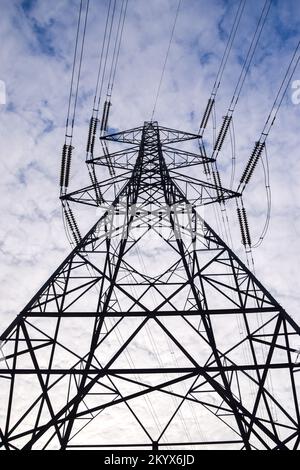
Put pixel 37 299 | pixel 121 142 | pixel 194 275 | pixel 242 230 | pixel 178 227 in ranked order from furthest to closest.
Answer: pixel 121 142 → pixel 242 230 → pixel 178 227 → pixel 194 275 → pixel 37 299

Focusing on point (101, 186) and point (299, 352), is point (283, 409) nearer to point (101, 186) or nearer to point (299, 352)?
point (299, 352)

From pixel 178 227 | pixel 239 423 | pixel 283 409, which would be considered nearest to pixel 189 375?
pixel 239 423

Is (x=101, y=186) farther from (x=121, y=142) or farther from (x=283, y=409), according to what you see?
(x=283, y=409)

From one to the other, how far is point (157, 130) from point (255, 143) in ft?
20.6

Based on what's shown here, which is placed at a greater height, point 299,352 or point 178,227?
point 178,227

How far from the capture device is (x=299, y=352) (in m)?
6.91

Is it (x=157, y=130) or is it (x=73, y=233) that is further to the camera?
(x=157, y=130)

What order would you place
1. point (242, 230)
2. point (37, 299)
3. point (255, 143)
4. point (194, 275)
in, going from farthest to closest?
point (242, 230)
point (255, 143)
point (194, 275)
point (37, 299)
